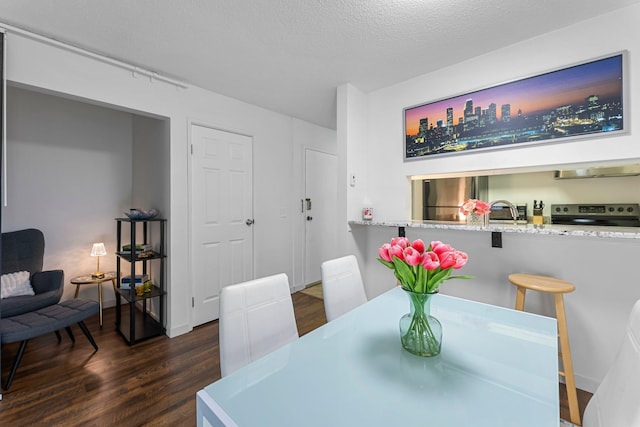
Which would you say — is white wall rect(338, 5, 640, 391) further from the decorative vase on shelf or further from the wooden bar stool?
the wooden bar stool

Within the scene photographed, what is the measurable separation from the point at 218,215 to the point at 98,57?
5.37ft

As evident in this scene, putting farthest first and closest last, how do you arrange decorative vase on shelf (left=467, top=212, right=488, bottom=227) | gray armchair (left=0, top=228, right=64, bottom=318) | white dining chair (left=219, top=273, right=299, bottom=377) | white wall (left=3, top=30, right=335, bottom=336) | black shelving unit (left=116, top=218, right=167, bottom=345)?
black shelving unit (left=116, top=218, right=167, bottom=345), gray armchair (left=0, top=228, right=64, bottom=318), decorative vase on shelf (left=467, top=212, right=488, bottom=227), white wall (left=3, top=30, right=335, bottom=336), white dining chair (left=219, top=273, right=299, bottom=377)

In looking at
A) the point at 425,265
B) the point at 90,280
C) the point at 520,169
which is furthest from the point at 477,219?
the point at 90,280

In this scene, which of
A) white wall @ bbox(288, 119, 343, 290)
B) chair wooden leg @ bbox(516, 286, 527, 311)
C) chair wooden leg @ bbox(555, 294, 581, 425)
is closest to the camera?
chair wooden leg @ bbox(555, 294, 581, 425)

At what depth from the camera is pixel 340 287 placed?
5.39ft

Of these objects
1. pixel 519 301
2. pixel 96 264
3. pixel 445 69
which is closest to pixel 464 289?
pixel 519 301

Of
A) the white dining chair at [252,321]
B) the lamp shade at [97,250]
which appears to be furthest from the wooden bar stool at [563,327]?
the lamp shade at [97,250]

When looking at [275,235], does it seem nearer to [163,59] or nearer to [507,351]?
[163,59]

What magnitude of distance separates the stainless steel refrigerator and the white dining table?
1556 millimetres

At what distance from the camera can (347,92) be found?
268 cm

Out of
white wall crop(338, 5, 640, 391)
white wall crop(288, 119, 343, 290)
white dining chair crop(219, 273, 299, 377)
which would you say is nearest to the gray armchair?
white dining chair crop(219, 273, 299, 377)

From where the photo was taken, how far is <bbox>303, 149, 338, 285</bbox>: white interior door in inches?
159

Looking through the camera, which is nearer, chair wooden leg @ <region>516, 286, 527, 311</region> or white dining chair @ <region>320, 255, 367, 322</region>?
white dining chair @ <region>320, 255, 367, 322</region>

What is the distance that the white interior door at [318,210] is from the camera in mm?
4039
